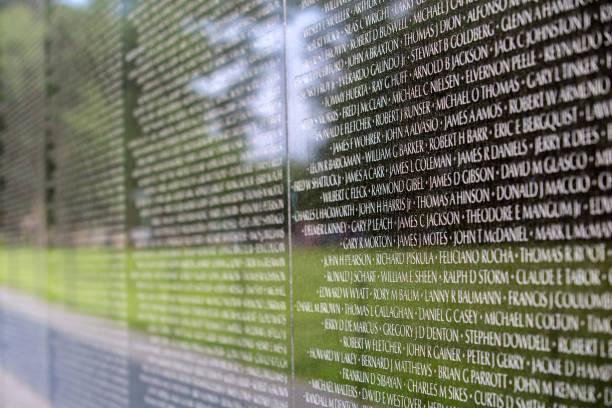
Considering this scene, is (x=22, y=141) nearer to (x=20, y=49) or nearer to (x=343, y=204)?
(x=20, y=49)

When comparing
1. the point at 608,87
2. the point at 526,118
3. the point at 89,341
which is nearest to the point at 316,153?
the point at 526,118

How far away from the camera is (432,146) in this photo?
2.71 metres

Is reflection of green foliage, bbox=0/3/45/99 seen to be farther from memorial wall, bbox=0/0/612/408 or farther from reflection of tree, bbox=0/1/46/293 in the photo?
memorial wall, bbox=0/0/612/408

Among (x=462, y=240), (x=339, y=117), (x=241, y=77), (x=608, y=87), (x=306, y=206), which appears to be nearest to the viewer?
(x=608, y=87)

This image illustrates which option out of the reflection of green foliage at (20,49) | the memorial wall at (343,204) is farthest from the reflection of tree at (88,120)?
the reflection of green foliage at (20,49)

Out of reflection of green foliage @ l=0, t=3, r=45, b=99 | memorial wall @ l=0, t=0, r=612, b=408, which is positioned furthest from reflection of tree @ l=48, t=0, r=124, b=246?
reflection of green foliage @ l=0, t=3, r=45, b=99

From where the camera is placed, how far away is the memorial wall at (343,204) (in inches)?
87.0

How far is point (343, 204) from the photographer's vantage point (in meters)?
3.19

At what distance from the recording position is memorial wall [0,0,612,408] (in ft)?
7.25

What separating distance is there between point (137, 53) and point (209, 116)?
1293 mm

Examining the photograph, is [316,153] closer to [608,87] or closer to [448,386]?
[448,386]

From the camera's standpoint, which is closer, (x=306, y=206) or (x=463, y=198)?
(x=463, y=198)

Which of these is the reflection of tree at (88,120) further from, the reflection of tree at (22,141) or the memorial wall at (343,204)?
the reflection of tree at (22,141)

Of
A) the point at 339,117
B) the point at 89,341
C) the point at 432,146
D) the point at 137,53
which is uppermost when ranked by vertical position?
the point at 137,53
